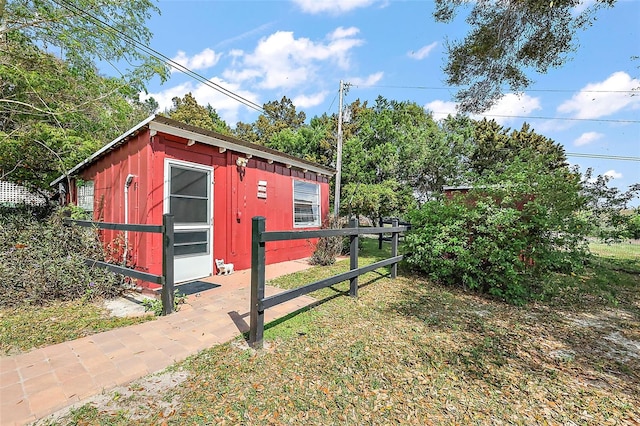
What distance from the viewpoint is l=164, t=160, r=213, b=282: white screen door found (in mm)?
4664

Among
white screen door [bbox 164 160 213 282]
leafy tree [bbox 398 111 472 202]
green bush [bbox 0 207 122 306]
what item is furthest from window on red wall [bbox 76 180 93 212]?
leafy tree [bbox 398 111 472 202]

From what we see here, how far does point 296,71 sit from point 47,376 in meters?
12.5

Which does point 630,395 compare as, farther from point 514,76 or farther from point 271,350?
point 514,76

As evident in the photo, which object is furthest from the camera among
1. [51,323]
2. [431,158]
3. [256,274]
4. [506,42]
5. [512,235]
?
[431,158]

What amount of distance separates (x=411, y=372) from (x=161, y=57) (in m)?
9.91

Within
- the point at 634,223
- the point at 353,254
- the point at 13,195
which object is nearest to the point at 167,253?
the point at 353,254

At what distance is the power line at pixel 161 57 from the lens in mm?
4895

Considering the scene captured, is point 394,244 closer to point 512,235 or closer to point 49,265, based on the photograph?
point 512,235

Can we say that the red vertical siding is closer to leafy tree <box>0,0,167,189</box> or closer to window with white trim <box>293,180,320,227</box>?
window with white trim <box>293,180,320,227</box>

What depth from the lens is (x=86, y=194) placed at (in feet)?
18.7

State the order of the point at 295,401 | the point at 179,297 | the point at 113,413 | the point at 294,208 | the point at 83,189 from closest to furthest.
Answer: the point at 113,413, the point at 295,401, the point at 179,297, the point at 83,189, the point at 294,208

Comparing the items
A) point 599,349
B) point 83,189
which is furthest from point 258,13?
point 599,349

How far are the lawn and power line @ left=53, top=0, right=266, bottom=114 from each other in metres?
6.47

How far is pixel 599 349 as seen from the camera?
2.87 m
